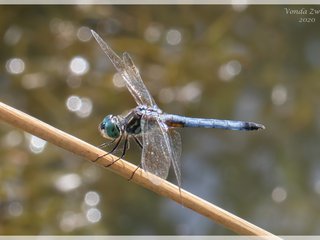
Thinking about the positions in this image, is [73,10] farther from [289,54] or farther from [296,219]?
[296,219]

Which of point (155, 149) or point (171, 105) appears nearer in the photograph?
point (155, 149)

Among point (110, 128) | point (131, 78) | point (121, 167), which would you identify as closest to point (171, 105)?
point (131, 78)

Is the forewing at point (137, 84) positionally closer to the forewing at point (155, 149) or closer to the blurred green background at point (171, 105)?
the forewing at point (155, 149)

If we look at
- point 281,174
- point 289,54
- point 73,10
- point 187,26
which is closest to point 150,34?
point 187,26

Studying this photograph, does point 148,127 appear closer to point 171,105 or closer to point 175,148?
point 175,148

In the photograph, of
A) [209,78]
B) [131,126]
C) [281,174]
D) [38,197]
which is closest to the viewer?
[131,126]

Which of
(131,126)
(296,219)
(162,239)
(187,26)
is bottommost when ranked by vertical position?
(162,239)
